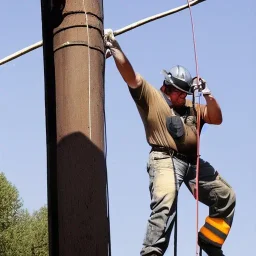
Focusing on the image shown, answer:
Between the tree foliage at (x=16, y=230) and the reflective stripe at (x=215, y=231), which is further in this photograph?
the tree foliage at (x=16, y=230)

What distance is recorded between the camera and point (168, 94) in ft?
18.2

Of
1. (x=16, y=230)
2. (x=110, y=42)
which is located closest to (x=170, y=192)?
(x=110, y=42)

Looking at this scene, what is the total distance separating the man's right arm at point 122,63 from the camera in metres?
4.58

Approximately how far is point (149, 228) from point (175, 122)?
0.89 m

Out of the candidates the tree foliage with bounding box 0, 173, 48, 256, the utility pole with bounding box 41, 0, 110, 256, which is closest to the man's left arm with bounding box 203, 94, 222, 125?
the utility pole with bounding box 41, 0, 110, 256

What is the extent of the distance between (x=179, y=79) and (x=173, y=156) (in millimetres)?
723

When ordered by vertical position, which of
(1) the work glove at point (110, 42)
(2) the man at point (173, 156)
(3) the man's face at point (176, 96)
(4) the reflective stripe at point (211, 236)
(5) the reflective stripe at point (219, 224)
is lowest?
(4) the reflective stripe at point (211, 236)

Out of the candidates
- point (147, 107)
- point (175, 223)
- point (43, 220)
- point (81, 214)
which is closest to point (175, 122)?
point (147, 107)

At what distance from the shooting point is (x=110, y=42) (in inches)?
181

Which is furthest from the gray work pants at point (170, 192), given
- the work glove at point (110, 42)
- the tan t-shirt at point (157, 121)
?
the work glove at point (110, 42)

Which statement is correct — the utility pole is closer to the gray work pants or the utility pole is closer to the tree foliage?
the gray work pants

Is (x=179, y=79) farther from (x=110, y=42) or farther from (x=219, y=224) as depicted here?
(x=219, y=224)

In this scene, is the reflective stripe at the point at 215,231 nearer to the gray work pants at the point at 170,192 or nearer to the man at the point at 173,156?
the man at the point at 173,156

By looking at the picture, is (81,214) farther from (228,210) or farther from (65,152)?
(228,210)
